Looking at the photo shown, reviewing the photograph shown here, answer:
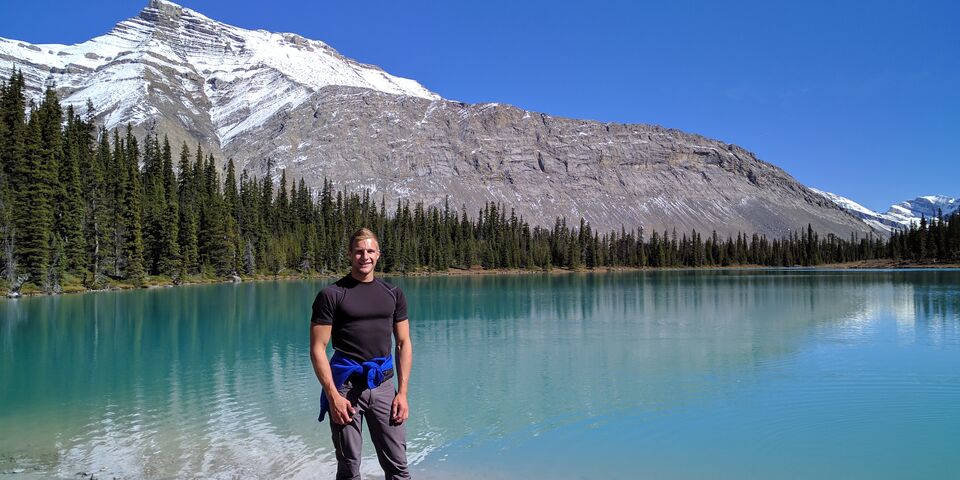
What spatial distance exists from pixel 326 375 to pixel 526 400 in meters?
12.5

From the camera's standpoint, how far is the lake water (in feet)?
41.4

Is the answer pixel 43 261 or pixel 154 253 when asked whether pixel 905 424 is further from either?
pixel 154 253

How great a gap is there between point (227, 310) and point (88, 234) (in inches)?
1375

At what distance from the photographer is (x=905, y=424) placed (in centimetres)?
1616

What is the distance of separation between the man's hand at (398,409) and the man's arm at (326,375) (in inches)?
18.3

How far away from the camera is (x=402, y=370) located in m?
7.00

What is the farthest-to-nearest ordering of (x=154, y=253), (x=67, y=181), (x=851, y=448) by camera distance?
(x=154, y=253) → (x=67, y=181) → (x=851, y=448)

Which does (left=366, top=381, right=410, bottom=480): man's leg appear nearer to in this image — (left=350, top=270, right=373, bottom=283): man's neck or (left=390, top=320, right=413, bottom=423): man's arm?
(left=390, top=320, right=413, bottom=423): man's arm

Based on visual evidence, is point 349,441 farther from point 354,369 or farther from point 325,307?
point 325,307

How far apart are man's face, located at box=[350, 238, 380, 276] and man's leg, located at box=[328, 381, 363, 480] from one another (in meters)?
1.23

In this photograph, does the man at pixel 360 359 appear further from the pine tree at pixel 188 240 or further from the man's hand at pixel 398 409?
the pine tree at pixel 188 240

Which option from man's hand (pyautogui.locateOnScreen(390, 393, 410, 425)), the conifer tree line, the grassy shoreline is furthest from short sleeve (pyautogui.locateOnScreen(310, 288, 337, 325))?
the conifer tree line

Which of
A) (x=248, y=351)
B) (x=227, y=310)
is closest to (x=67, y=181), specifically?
(x=227, y=310)

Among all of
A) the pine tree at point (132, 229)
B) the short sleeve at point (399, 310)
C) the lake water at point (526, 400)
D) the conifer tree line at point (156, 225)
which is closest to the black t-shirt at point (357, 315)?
the short sleeve at point (399, 310)
